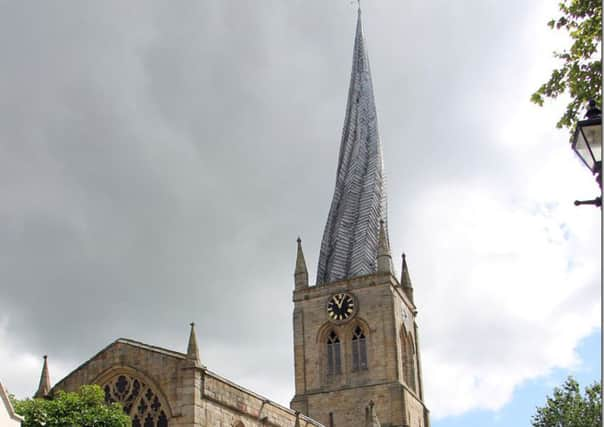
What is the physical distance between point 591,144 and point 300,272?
4331cm

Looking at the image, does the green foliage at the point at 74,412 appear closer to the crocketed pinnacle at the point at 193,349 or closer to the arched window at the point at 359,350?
the crocketed pinnacle at the point at 193,349

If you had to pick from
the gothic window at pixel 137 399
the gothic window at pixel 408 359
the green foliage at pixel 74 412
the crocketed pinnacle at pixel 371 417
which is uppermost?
the gothic window at pixel 408 359

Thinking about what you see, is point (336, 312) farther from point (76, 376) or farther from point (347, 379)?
point (76, 376)

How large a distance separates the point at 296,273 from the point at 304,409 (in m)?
8.32

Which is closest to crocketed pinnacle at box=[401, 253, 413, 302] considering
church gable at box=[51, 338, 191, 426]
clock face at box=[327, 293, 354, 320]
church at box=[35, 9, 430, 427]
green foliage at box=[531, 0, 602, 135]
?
church at box=[35, 9, 430, 427]

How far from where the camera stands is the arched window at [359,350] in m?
47.3

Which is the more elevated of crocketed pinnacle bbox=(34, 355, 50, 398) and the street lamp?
crocketed pinnacle bbox=(34, 355, 50, 398)

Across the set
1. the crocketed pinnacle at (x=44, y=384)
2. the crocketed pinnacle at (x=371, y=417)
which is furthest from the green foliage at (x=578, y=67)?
the crocketed pinnacle at (x=371, y=417)

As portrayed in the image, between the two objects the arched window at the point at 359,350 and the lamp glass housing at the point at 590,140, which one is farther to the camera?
the arched window at the point at 359,350

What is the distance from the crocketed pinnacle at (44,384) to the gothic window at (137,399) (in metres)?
1.90

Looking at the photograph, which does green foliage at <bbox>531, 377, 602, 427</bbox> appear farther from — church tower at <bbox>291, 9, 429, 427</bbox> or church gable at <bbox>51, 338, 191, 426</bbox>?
church gable at <bbox>51, 338, 191, 426</bbox>

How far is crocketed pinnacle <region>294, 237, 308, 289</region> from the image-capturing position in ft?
167

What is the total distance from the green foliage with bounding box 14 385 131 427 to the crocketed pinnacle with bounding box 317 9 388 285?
27.0 metres

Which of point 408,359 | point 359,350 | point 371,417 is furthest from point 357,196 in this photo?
point 371,417
